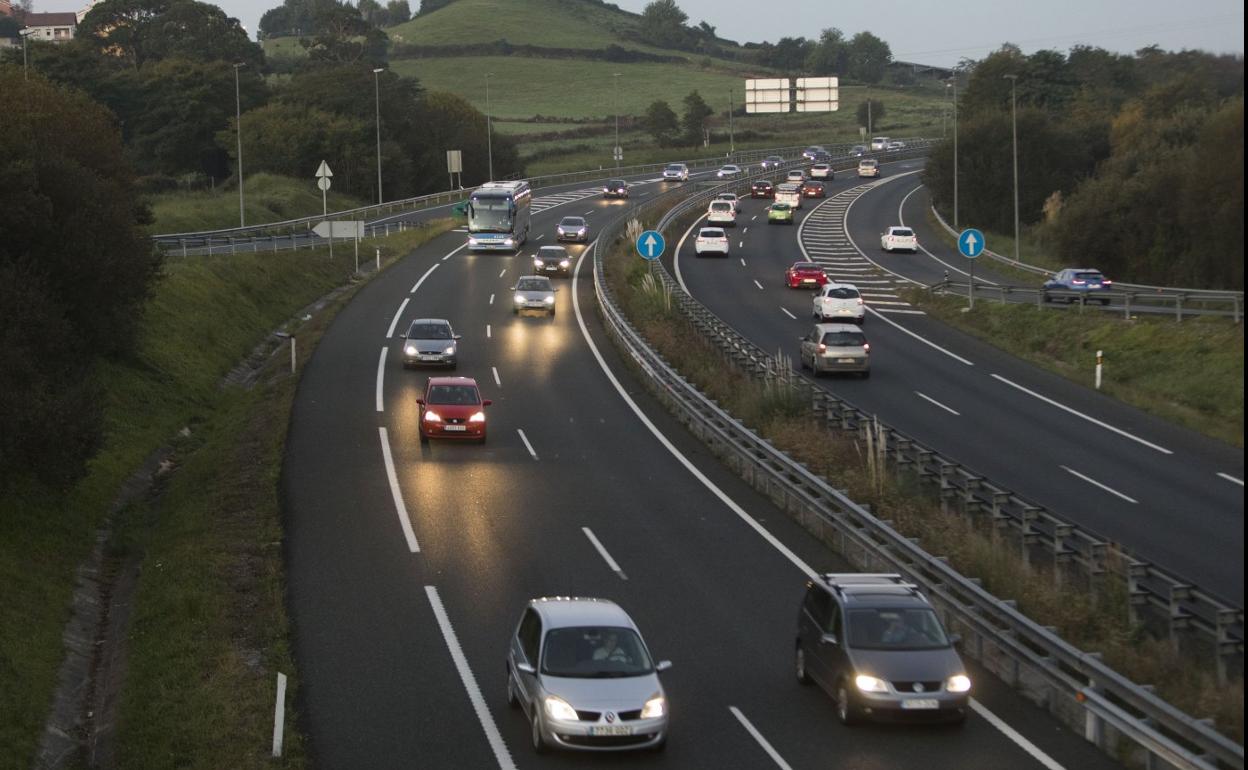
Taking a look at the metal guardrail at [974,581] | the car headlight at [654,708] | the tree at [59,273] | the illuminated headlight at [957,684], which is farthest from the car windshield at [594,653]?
the tree at [59,273]

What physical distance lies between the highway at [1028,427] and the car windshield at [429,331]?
36.0 feet

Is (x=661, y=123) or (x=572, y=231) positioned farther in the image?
(x=661, y=123)

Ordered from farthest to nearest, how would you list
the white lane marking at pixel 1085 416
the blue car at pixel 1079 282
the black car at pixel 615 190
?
the black car at pixel 615 190 → the blue car at pixel 1079 282 → the white lane marking at pixel 1085 416

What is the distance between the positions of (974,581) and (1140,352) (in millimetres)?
27044

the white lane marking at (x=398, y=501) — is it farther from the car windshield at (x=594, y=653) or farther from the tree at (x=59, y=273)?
the car windshield at (x=594, y=653)

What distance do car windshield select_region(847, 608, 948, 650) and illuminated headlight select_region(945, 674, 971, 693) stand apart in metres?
0.52

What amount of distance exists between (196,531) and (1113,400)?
25.2m

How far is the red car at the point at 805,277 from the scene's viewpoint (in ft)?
202

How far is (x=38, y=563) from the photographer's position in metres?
23.8

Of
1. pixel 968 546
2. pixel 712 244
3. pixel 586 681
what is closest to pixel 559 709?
pixel 586 681

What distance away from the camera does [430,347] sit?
42219 millimetres

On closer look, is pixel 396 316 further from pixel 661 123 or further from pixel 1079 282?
pixel 661 123

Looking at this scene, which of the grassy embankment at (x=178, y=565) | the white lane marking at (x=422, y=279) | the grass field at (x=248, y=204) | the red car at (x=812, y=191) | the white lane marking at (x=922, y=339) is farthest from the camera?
the red car at (x=812, y=191)

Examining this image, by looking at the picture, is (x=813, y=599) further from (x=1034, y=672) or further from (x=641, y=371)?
(x=641, y=371)
